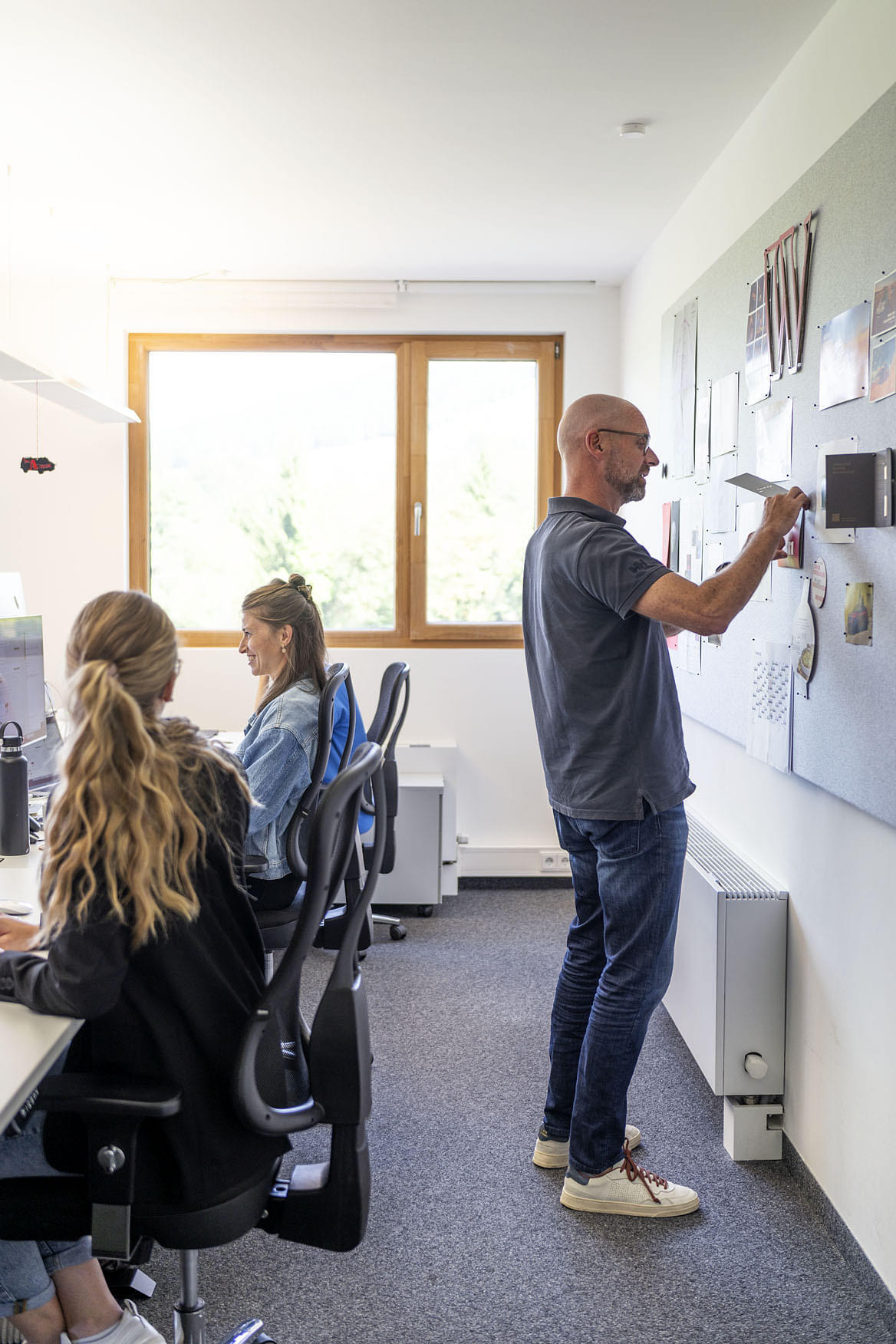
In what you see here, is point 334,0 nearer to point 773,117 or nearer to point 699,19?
point 699,19

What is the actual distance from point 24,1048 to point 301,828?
1193 mm

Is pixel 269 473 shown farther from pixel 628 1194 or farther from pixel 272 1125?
pixel 272 1125

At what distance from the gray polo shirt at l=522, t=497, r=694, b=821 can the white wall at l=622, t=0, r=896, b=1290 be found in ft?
1.19

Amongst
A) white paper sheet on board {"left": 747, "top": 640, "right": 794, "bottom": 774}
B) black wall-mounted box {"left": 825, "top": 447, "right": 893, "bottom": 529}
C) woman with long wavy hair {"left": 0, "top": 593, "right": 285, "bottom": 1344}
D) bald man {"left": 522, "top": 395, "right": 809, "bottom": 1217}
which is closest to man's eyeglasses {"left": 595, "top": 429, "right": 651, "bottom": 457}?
bald man {"left": 522, "top": 395, "right": 809, "bottom": 1217}

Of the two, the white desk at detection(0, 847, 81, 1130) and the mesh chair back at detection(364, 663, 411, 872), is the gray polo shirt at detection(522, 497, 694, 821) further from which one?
the white desk at detection(0, 847, 81, 1130)

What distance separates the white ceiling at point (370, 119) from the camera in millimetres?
2299

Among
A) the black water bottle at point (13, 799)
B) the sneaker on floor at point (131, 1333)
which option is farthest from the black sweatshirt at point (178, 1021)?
the black water bottle at point (13, 799)

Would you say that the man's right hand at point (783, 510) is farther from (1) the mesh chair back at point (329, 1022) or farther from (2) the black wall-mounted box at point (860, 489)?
(1) the mesh chair back at point (329, 1022)

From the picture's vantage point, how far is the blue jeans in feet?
7.04

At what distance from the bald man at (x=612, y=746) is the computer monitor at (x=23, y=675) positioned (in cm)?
128

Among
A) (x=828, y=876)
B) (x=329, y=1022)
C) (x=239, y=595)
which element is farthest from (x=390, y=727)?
(x=239, y=595)

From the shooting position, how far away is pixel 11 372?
9.65 feet

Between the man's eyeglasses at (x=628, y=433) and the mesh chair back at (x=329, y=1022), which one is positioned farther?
the man's eyeglasses at (x=628, y=433)

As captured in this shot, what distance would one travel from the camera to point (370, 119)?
9.21 feet
